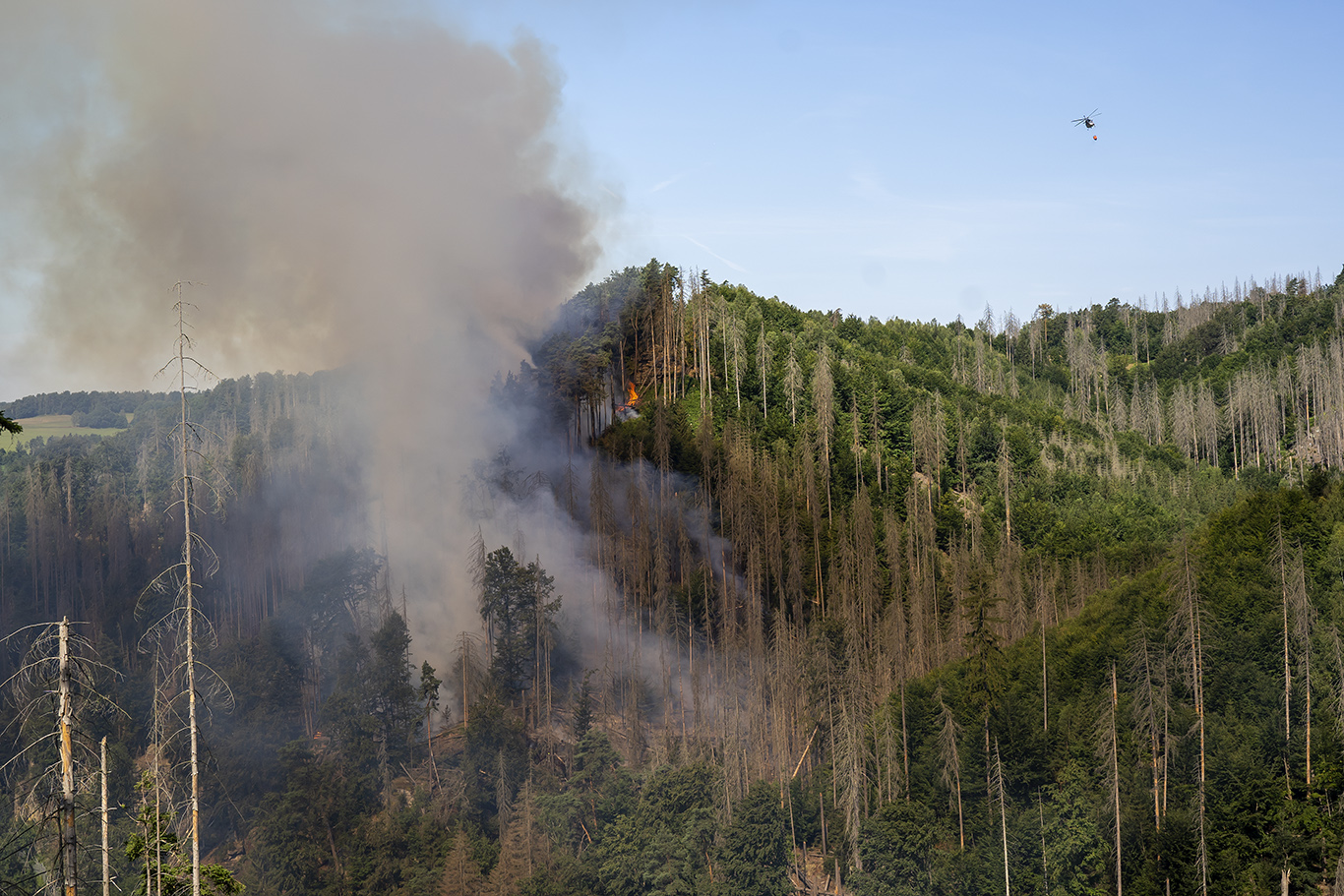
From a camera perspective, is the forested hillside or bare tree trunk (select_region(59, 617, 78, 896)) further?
the forested hillside

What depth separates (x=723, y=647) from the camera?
10850 cm

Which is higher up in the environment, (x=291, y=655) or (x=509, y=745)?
(x=291, y=655)

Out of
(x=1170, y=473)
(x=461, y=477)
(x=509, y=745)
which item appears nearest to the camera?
(x=509, y=745)

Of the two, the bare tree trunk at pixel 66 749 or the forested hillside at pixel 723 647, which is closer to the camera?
the bare tree trunk at pixel 66 749

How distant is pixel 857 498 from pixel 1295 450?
4243 inches

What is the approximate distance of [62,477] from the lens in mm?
159375

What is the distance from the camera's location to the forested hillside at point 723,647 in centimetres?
7688

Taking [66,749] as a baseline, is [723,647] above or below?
below

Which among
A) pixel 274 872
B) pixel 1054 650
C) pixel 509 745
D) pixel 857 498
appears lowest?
pixel 274 872

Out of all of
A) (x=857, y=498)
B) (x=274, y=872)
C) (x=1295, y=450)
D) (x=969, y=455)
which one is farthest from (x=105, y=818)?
(x=1295, y=450)

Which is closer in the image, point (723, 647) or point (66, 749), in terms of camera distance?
point (66, 749)

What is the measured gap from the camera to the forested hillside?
252 ft

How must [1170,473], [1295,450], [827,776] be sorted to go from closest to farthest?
1. [827,776]
2. [1170,473]
3. [1295,450]

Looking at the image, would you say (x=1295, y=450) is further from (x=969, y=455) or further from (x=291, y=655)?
(x=291, y=655)
